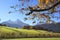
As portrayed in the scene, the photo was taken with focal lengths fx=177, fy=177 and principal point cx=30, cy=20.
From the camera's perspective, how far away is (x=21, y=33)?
3.77 metres

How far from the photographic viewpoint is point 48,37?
3.89 meters

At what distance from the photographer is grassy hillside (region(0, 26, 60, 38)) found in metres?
3.66

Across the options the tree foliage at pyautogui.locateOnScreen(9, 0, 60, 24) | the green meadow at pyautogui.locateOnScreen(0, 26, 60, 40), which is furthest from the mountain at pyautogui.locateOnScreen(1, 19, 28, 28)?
the tree foliage at pyautogui.locateOnScreen(9, 0, 60, 24)

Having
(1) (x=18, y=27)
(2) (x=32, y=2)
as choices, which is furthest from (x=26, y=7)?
(1) (x=18, y=27)

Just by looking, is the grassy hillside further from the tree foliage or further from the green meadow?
the tree foliage

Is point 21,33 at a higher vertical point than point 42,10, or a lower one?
lower

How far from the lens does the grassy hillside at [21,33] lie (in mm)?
3656

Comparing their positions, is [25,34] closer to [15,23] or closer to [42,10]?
[15,23]

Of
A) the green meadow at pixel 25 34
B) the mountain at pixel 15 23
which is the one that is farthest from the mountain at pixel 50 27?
the mountain at pixel 15 23

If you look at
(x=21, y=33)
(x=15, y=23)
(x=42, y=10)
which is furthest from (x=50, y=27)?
(x=15, y=23)

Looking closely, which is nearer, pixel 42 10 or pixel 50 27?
pixel 42 10

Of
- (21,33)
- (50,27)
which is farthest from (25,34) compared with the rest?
(50,27)

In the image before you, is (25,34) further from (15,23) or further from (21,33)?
(15,23)

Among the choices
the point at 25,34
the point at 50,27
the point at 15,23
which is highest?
the point at 15,23
